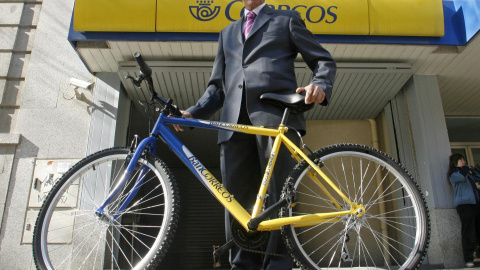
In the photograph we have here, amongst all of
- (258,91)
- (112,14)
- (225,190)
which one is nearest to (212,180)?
(225,190)

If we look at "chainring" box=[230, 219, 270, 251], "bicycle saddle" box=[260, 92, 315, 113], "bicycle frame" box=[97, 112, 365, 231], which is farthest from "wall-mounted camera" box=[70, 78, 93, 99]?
"chainring" box=[230, 219, 270, 251]

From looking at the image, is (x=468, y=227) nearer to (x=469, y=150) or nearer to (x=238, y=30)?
(x=469, y=150)

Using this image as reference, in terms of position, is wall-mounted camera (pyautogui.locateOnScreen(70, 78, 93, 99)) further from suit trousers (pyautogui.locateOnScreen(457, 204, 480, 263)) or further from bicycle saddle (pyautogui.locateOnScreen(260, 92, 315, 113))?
suit trousers (pyautogui.locateOnScreen(457, 204, 480, 263))

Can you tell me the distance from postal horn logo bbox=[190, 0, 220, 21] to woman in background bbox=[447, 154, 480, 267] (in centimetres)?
366

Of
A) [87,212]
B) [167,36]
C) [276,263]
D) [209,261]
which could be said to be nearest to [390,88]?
[167,36]

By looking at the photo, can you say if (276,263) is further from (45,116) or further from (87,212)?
(45,116)

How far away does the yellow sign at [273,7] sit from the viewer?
475 centimetres

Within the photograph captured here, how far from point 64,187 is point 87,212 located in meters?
0.19

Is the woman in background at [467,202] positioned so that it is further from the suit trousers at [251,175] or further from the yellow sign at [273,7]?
the suit trousers at [251,175]

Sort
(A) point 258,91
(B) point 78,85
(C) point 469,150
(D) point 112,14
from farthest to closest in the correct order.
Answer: (C) point 469,150, (B) point 78,85, (D) point 112,14, (A) point 258,91

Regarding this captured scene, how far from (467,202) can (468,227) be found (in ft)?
1.01

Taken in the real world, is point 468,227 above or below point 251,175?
below

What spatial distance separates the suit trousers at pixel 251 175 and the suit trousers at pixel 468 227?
148 inches

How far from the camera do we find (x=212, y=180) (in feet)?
7.13
